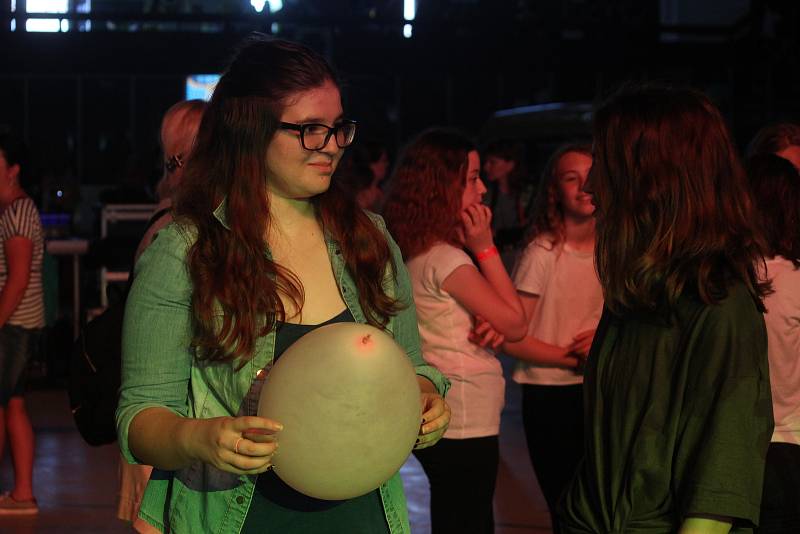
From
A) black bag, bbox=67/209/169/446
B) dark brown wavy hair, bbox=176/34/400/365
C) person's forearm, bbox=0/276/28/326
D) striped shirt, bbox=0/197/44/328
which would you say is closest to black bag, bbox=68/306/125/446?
black bag, bbox=67/209/169/446

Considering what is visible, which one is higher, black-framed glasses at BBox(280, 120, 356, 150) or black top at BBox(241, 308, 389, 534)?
→ black-framed glasses at BBox(280, 120, 356, 150)

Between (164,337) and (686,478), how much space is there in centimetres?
90

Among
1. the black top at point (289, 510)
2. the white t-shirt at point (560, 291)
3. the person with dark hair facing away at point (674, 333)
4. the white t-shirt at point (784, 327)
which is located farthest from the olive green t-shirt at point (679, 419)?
the white t-shirt at point (560, 291)

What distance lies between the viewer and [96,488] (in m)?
5.84

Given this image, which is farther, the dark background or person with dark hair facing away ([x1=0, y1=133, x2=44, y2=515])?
the dark background

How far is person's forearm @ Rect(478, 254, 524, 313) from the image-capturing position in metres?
3.60

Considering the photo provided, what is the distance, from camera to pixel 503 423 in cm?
734

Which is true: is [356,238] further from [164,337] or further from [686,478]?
[686,478]

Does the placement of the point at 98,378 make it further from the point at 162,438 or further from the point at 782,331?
the point at 782,331

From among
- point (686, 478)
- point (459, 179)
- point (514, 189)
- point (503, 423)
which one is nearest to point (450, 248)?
point (459, 179)

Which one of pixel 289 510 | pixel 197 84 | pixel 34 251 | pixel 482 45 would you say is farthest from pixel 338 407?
pixel 197 84

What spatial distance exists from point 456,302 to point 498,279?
152 millimetres

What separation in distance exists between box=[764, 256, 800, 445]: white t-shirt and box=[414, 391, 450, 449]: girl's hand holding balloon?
126cm

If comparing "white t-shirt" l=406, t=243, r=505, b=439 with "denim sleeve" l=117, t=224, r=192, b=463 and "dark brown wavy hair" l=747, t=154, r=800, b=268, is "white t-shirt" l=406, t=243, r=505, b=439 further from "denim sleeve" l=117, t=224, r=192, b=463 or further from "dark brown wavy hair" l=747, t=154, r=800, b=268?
"denim sleeve" l=117, t=224, r=192, b=463
